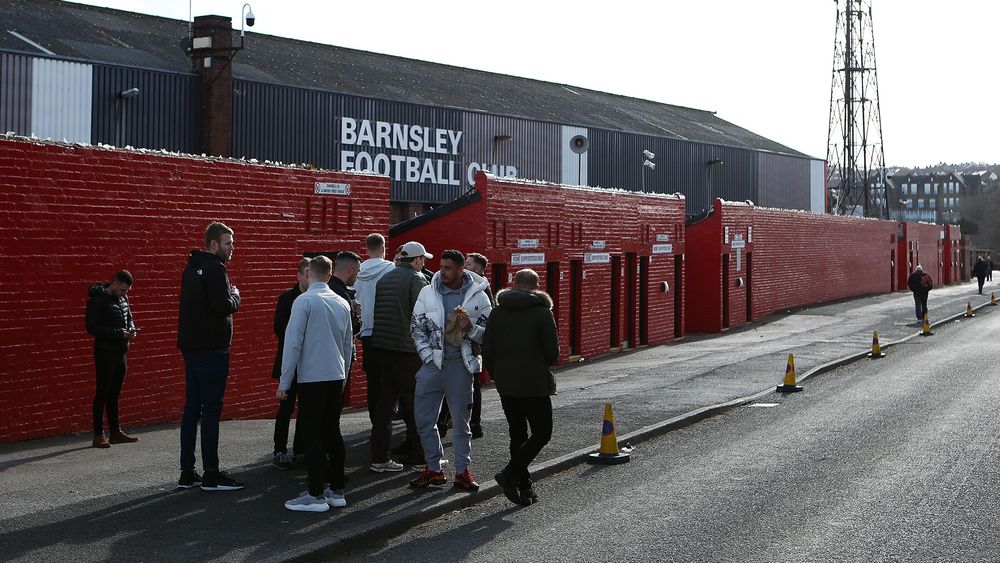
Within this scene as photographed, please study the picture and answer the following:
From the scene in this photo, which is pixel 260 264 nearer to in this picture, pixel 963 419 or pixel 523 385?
pixel 523 385

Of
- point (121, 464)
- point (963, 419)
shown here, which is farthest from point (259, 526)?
point (963, 419)

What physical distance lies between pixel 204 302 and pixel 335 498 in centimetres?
174

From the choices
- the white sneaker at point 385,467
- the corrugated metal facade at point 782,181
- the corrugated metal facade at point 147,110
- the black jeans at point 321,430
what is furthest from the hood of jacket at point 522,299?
the corrugated metal facade at point 782,181

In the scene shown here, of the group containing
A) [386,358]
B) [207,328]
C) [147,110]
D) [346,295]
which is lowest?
[386,358]

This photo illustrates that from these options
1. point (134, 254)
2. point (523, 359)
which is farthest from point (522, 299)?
point (134, 254)

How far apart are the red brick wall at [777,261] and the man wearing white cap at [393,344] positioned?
896 inches

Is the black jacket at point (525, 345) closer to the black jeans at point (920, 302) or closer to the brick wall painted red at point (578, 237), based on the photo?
the brick wall painted red at point (578, 237)

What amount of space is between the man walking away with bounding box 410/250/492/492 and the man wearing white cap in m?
0.60

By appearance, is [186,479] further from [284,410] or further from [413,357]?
[413,357]

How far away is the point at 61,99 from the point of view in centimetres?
2477

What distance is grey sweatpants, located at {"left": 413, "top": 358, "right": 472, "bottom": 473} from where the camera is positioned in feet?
29.0

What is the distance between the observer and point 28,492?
8.41 meters

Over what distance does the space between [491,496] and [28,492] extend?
3540mm

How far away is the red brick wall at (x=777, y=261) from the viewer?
32.0 m
